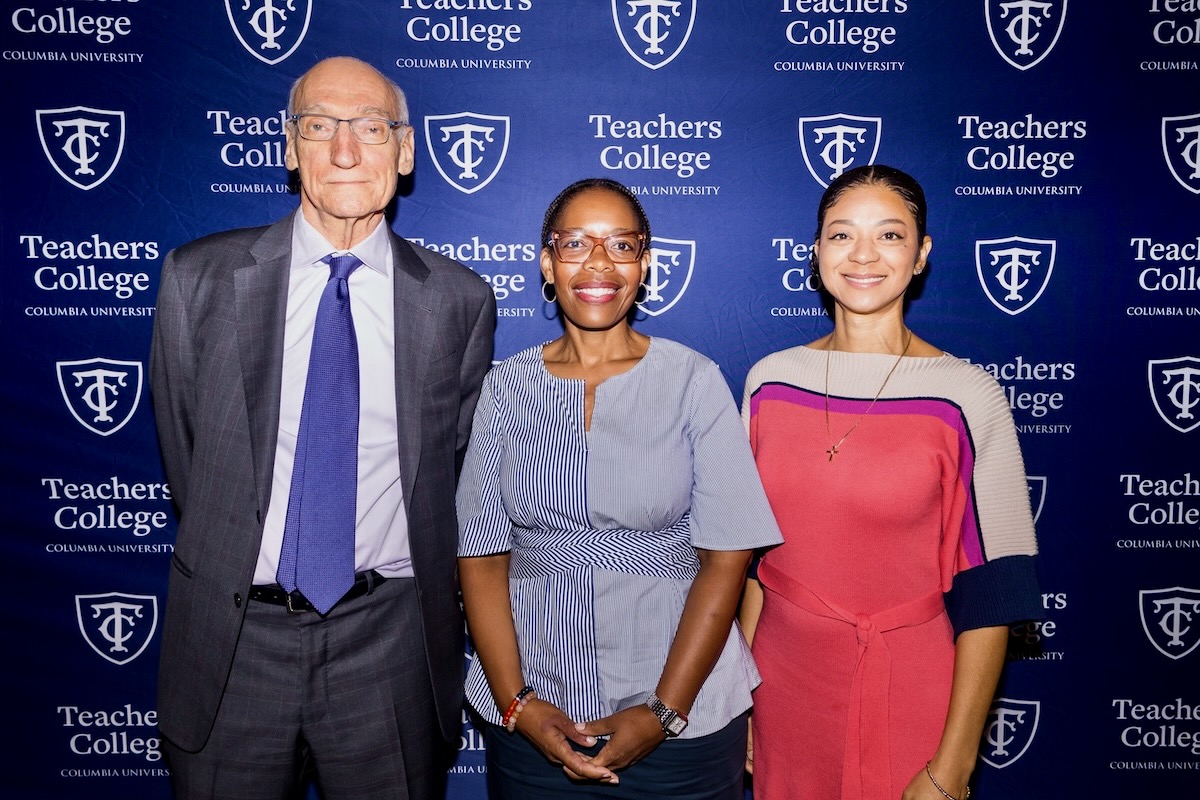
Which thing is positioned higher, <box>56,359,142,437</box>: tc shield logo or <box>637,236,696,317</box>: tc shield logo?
<box>637,236,696,317</box>: tc shield logo

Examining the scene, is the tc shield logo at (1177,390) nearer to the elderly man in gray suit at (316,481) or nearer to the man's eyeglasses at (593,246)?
the man's eyeglasses at (593,246)

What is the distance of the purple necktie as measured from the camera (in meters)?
1.64

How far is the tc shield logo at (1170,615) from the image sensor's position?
2.65 meters

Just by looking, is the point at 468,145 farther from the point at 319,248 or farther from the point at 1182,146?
the point at 1182,146

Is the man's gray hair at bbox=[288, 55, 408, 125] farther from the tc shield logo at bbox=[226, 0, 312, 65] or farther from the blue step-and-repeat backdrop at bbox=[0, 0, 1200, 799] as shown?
the tc shield logo at bbox=[226, 0, 312, 65]

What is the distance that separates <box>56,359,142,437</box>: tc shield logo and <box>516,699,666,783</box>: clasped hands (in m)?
1.87

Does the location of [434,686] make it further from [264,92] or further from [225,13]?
[225,13]

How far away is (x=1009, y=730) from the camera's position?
106 inches

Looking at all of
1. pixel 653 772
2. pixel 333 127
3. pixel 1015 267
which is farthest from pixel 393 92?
pixel 1015 267

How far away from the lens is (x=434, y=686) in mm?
1797

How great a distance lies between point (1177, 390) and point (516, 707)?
8.07 feet

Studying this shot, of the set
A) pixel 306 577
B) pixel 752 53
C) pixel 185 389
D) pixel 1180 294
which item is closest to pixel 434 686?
pixel 306 577

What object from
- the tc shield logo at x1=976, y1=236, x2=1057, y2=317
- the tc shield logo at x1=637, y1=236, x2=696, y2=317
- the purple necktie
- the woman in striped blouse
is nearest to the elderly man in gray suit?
the purple necktie

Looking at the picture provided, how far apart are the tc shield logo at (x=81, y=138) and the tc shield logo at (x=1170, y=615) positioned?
3774 mm
